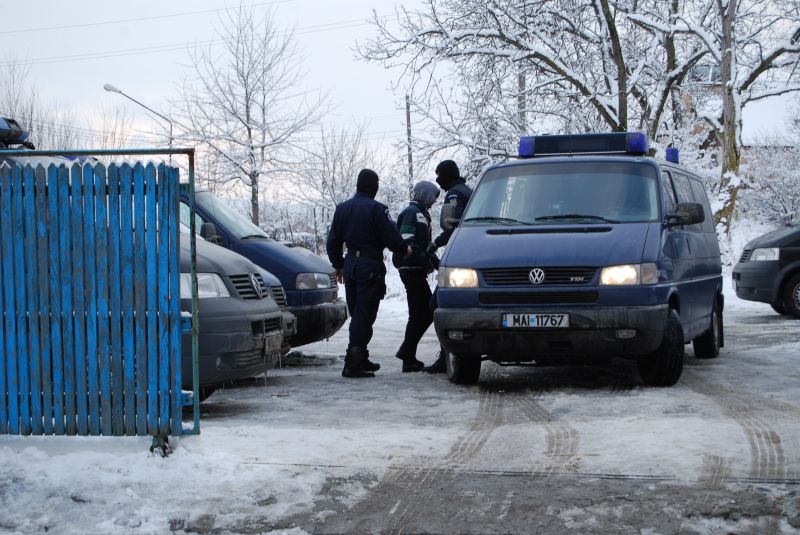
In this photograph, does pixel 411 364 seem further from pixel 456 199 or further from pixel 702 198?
pixel 702 198

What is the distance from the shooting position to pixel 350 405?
23.9ft

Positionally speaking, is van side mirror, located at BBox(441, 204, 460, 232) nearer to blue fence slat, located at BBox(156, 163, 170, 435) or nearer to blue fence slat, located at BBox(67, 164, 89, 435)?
blue fence slat, located at BBox(156, 163, 170, 435)

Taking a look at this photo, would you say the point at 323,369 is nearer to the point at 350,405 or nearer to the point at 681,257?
the point at 350,405

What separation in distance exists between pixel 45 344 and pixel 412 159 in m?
21.5

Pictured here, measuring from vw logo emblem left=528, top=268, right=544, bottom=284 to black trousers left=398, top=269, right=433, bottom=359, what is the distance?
86.9 inches

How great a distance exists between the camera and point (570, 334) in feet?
24.2

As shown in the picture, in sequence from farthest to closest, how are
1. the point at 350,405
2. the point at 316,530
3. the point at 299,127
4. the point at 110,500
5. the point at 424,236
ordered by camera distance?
the point at 299,127, the point at 424,236, the point at 350,405, the point at 110,500, the point at 316,530

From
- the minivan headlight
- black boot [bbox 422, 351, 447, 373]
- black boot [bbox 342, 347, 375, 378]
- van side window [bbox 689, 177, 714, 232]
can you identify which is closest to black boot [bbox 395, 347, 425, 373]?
black boot [bbox 422, 351, 447, 373]

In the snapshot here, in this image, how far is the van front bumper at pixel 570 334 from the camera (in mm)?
7340

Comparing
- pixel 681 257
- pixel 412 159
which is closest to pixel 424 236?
pixel 681 257

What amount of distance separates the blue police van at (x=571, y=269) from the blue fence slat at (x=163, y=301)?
2947 mm

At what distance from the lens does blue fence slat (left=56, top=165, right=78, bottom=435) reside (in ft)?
17.2

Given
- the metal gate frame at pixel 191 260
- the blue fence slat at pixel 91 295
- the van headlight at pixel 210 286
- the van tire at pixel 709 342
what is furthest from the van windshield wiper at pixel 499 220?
the blue fence slat at pixel 91 295

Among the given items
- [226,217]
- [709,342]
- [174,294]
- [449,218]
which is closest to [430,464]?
[174,294]
